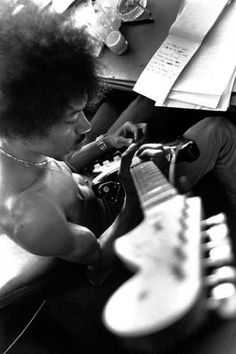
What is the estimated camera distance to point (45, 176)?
858mm

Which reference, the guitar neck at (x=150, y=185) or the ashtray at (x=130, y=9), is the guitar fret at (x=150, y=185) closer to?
the guitar neck at (x=150, y=185)

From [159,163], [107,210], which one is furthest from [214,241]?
[107,210]

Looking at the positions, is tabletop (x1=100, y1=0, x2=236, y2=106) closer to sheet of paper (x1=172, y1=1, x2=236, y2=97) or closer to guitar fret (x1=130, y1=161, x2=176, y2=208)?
sheet of paper (x1=172, y1=1, x2=236, y2=97)

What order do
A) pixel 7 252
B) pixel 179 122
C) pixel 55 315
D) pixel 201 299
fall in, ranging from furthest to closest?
pixel 179 122 → pixel 55 315 → pixel 7 252 → pixel 201 299

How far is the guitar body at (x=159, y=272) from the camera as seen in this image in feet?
1.11

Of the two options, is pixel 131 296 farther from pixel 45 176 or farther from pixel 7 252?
pixel 7 252

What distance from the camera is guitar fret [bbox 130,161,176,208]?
527 millimetres

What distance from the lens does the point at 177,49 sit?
40.9 inches

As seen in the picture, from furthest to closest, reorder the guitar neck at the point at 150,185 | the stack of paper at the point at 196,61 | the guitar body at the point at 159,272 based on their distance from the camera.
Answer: the stack of paper at the point at 196,61 → the guitar neck at the point at 150,185 → the guitar body at the point at 159,272

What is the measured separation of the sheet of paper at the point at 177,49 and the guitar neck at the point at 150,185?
27 centimetres

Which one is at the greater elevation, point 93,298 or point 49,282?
point 49,282

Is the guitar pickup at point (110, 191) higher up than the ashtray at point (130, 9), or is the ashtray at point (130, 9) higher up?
the ashtray at point (130, 9)

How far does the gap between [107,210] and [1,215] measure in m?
0.31

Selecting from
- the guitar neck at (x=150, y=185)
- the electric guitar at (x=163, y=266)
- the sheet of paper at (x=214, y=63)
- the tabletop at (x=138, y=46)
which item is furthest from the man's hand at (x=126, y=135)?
the electric guitar at (x=163, y=266)
